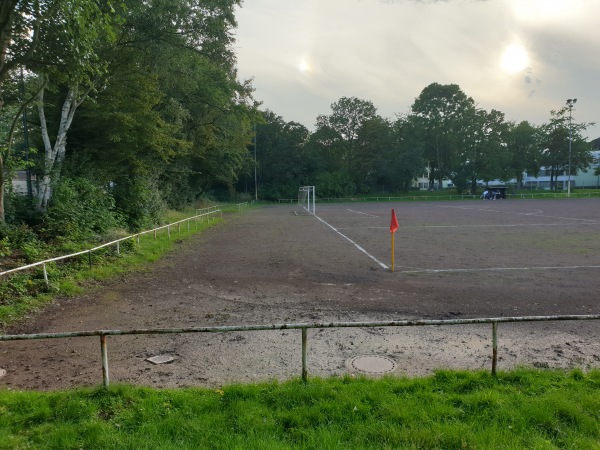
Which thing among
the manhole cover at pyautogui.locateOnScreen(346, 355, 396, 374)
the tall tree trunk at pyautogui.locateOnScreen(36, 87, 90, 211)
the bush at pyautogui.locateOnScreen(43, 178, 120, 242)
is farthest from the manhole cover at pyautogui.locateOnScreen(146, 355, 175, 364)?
the tall tree trunk at pyautogui.locateOnScreen(36, 87, 90, 211)

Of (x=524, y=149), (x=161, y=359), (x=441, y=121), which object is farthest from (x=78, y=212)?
(x=524, y=149)

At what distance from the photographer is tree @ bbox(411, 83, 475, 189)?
79312 mm

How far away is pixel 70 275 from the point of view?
9.89 metres

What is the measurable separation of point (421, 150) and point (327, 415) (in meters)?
77.9

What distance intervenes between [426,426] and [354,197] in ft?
243

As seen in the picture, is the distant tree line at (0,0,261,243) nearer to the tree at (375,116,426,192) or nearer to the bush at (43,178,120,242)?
the bush at (43,178,120,242)

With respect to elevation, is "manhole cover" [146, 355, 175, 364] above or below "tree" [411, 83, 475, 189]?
below

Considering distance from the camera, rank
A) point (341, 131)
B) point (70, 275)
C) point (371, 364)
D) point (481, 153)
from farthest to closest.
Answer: point (341, 131), point (481, 153), point (70, 275), point (371, 364)

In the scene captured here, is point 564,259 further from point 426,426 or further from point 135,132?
point 135,132

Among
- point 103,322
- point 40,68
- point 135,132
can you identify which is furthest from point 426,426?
point 135,132

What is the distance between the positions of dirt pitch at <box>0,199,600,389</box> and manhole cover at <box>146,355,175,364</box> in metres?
0.09

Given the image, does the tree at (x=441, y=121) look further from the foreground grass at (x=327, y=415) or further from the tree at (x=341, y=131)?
the foreground grass at (x=327, y=415)

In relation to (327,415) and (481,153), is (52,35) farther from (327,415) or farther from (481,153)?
(481,153)

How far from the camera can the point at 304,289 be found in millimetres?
9305
